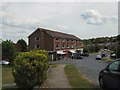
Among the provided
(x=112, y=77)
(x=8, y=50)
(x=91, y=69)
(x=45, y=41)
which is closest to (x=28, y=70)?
(x=112, y=77)

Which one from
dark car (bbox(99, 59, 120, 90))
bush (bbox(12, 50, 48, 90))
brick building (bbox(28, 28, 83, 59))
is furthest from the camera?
brick building (bbox(28, 28, 83, 59))

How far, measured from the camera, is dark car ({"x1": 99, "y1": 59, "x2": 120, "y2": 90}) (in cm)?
1085

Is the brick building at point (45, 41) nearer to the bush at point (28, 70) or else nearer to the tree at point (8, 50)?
the tree at point (8, 50)

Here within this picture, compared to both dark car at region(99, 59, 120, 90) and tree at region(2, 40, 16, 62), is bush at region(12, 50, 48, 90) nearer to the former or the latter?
dark car at region(99, 59, 120, 90)

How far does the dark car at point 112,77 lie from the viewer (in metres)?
10.9

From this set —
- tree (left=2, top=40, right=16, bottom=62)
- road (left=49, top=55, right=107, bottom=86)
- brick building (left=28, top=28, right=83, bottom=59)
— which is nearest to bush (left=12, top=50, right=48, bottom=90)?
road (left=49, top=55, right=107, bottom=86)

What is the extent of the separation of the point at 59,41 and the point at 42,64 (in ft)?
250

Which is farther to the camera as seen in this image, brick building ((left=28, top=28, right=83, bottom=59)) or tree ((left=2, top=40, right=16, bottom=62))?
brick building ((left=28, top=28, right=83, bottom=59))

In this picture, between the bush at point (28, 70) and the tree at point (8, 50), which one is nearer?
the bush at point (28, 70)

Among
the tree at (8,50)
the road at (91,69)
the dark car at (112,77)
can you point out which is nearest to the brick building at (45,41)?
the road at (91,69)

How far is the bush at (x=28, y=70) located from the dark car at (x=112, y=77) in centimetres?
278

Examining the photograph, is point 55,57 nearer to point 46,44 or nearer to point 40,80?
point 46,44

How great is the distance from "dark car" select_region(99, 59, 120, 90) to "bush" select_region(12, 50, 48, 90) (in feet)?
9.11

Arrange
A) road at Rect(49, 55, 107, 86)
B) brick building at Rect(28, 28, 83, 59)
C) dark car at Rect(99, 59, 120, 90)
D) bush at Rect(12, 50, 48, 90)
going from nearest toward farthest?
dark car at Rect(99, 59, 120, 90) → bush at Rect(12, 50, 48, 90) → road at Rect(49, 55, 107, 86) → brick building at Rect(28, 28, 83, 59)
